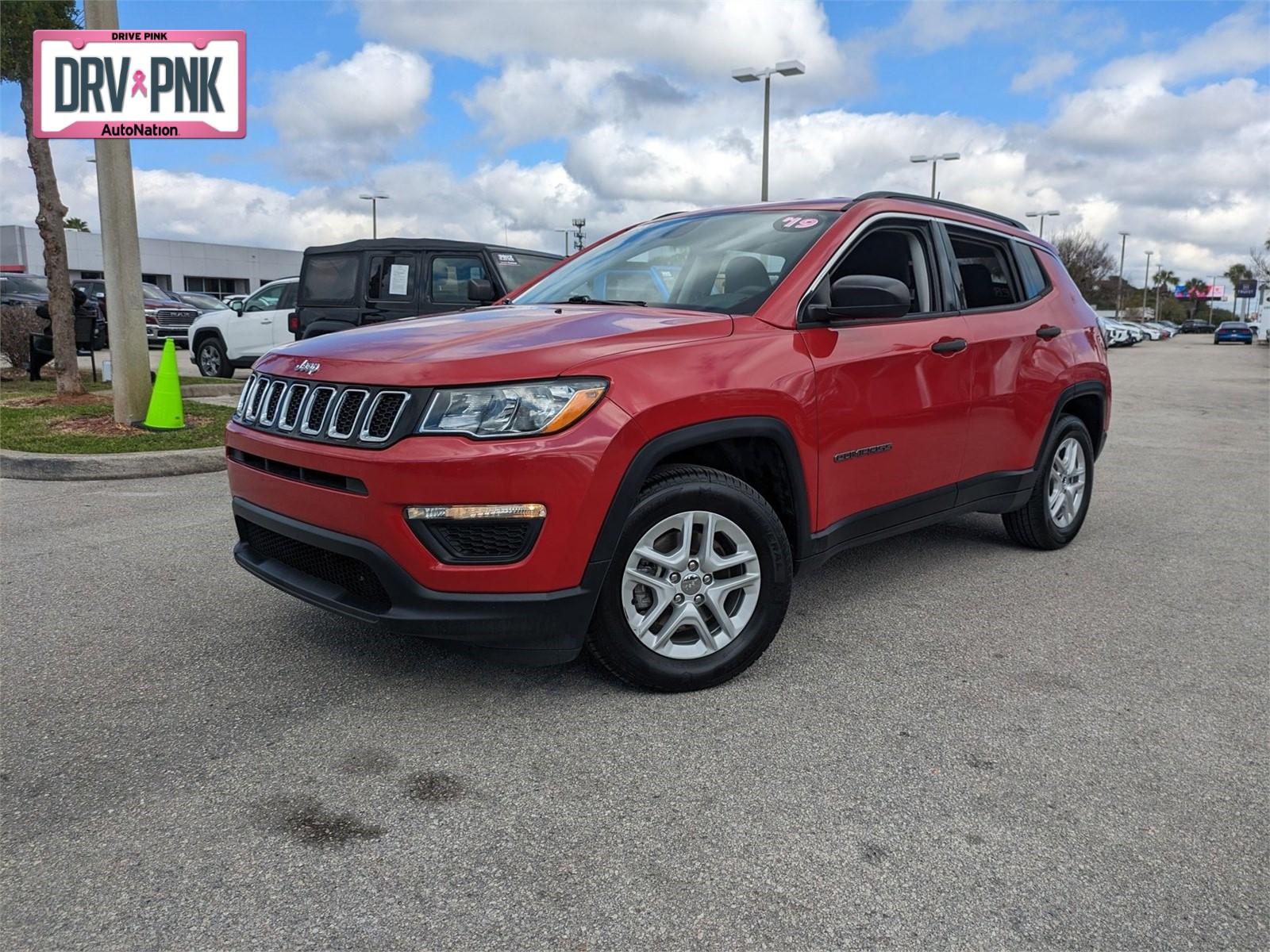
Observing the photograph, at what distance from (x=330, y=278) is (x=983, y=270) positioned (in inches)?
314

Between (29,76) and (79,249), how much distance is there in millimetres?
49657

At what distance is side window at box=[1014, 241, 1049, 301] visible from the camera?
5203mm

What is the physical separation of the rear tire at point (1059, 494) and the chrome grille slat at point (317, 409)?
143 inches

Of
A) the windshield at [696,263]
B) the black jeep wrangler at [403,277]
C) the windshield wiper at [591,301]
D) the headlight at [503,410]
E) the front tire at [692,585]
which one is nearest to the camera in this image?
the headlight at [503,410]

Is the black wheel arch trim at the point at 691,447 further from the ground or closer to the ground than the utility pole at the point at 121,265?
closer to the ground

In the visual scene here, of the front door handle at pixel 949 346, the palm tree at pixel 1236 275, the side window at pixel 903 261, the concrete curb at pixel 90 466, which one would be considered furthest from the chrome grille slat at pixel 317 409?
the palm tree at pixel 1236 275

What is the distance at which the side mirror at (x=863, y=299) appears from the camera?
3.65 metres

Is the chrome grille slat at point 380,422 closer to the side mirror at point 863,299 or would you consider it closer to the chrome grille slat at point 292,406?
the chrome grille slat at point 292,406

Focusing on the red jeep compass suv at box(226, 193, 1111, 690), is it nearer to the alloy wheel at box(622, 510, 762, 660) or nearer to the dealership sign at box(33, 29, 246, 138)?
the alloy wheel at box(622, 510, 762, 660)

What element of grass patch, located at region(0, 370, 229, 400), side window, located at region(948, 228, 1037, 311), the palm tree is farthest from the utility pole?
the palm tree

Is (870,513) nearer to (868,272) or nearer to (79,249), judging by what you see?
(868,272)

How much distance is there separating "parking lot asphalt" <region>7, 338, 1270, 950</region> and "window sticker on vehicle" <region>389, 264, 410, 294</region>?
6.38 metres

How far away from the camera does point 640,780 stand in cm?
279

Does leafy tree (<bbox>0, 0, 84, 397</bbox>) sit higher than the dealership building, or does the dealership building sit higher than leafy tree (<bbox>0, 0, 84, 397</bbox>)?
the dealership building
